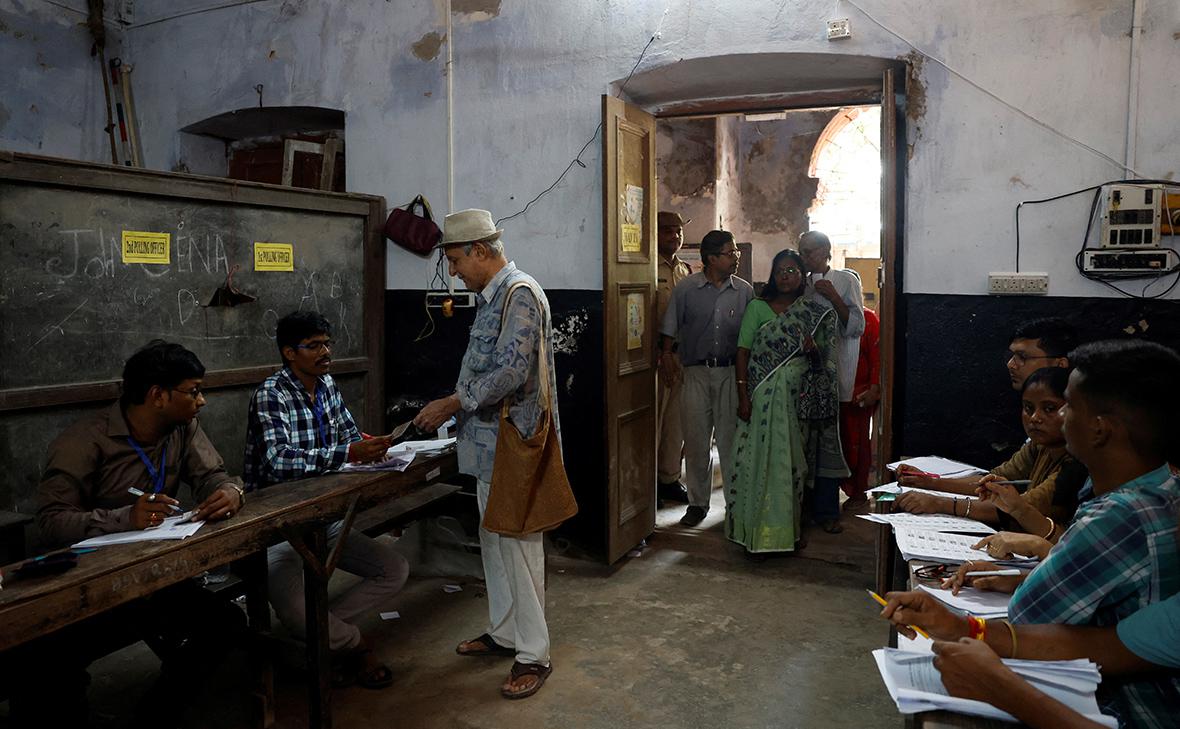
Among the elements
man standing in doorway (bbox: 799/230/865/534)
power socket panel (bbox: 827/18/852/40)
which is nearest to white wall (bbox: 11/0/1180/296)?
power socket panel (bbox: 827/18/852/40)

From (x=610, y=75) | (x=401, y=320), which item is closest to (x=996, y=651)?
(x=610, y=75)

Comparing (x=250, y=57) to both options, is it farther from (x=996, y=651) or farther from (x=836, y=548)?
(x=996, y=651)

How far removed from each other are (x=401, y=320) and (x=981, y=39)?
11.7 ft

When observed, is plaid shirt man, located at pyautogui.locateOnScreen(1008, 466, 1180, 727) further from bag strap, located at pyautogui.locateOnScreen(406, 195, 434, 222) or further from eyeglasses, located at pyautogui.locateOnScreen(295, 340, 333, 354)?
bag strap, located at pyautogui.locateOnScreen(406, 195, 434, 222)

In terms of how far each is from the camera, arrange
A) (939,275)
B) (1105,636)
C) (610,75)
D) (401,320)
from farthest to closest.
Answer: (401,320) < (610,75) < (939,275) < (1105,636)

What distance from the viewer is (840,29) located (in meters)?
4.18

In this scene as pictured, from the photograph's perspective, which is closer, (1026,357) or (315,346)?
(1026,357)

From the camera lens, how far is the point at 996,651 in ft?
5.27

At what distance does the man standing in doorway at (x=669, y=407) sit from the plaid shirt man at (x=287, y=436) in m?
3.01

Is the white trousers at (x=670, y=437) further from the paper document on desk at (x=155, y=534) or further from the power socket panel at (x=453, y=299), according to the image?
the paper document on desk at (x=155, y=534)

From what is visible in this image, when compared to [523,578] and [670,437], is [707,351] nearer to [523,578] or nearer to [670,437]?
[670,437]

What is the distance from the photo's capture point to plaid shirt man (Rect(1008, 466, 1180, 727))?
1.49 metres

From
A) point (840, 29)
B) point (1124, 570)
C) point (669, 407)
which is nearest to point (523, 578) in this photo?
point (1124, 570)

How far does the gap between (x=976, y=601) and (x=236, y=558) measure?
2.03 metres
